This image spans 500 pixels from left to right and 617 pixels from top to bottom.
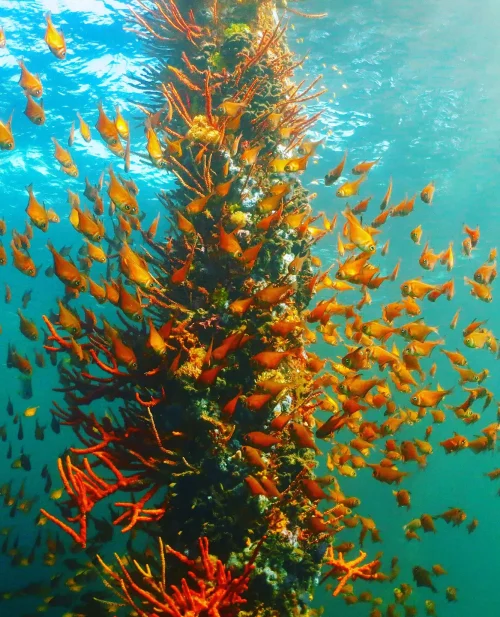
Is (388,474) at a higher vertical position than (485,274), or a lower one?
lower

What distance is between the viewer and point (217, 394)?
4.56 meters

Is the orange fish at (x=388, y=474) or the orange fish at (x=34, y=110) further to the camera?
the orange fish at (x=388, y=474)

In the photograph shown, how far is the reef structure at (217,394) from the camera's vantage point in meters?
3.90

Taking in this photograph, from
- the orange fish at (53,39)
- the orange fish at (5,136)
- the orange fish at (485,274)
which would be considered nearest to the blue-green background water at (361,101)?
the orange fish at (53,39)

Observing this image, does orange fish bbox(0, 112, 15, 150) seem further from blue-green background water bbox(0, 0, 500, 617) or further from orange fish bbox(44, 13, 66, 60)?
blue-green background water bbox(0, 0, 500, 617)

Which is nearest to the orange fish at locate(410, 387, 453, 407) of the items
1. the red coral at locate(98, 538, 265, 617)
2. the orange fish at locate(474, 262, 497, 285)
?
the orange fish at locate(474, 262, 497, 285)

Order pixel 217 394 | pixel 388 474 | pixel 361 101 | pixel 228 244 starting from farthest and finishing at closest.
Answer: pixel 361 101
pixel 388 474
pixel 217 394
pixel 228 244

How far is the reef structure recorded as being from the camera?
12.8 ft

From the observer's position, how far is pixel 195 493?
4.40m

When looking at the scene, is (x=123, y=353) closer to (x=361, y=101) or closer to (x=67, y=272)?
(x=67, y=272)

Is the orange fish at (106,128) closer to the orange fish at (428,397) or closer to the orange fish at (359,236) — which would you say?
the orange fish at (359,236)

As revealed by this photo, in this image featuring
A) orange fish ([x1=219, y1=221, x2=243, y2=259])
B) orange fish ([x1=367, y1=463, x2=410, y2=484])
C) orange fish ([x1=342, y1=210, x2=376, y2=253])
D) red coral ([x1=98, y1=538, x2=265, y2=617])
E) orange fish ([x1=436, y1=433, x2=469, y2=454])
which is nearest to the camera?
red coral ([x1=98, y1=538, x2=265, y2=617])

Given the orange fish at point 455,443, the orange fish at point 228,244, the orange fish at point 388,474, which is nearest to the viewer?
the orange fish at point 228,244

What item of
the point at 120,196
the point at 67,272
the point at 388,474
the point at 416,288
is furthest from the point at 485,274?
the point at 67,272
